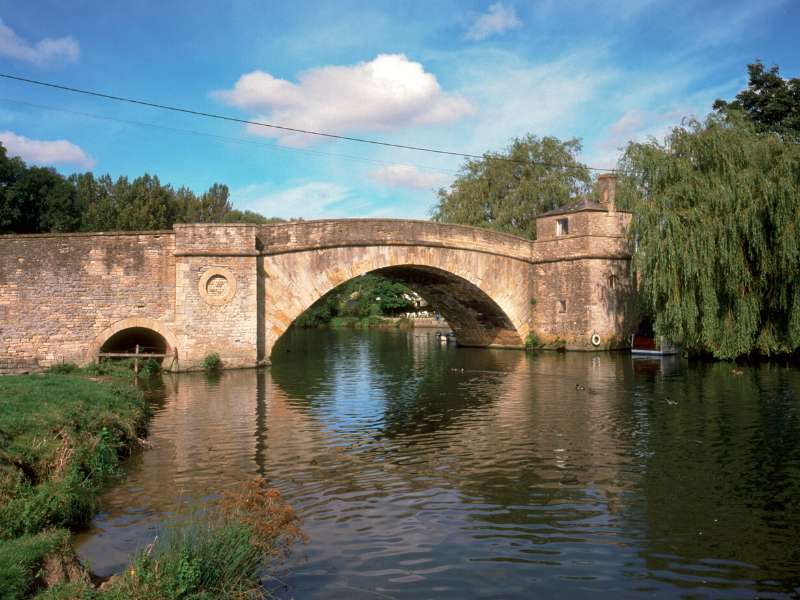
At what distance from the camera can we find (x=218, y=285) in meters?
18.6

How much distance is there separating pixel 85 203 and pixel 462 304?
74.2 ft

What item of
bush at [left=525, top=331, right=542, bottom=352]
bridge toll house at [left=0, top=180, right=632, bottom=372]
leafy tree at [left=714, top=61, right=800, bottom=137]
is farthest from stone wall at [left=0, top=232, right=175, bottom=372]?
leafy tree at [left=714, top=61, right=800, bottom=137]

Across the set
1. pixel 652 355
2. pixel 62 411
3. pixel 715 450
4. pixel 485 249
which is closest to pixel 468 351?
pixel 485 249

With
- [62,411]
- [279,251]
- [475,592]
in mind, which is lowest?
[475,592]

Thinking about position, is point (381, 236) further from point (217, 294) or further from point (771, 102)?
point (771, 102)

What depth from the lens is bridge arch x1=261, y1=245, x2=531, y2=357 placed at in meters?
19.8

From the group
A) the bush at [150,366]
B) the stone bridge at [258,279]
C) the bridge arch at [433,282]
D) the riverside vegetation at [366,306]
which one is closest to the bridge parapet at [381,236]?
the stone bridge at [258,279]

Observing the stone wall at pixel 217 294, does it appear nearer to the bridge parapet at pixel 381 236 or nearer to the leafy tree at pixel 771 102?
the bridge parapet at pixel 381 236

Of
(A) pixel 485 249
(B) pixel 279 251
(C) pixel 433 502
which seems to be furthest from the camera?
(A) pixel 485 249

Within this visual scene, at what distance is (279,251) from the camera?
64.6ft

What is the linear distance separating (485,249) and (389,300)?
27238 mm

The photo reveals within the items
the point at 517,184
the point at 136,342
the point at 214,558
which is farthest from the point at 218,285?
the point at 517,184

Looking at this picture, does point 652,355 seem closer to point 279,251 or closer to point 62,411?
point 279,251

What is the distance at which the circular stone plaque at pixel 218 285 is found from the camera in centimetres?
1839
